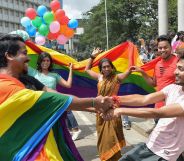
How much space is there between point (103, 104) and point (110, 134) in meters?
2.77

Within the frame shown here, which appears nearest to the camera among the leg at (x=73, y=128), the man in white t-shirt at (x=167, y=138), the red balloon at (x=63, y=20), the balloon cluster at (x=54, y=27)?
the man in white t-shirt at (x=167, y=138)

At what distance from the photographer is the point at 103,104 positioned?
345 cm

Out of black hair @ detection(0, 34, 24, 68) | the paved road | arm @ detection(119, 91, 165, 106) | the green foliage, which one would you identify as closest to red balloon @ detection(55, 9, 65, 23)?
the paved road

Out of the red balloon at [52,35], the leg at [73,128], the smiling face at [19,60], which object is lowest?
the leg at [73,128]

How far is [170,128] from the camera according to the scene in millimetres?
3586

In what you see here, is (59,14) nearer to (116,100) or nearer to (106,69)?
(106,69)

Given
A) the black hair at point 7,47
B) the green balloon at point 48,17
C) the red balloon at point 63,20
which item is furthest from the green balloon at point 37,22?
the black hair at point 7,47

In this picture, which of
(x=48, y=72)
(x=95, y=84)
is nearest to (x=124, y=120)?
(x=95, y=84)

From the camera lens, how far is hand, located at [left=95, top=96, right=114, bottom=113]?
337 centimetres

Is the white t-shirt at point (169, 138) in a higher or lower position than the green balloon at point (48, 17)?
lower

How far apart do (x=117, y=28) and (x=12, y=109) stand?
189 ft

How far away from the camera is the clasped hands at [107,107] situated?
11.1 feet

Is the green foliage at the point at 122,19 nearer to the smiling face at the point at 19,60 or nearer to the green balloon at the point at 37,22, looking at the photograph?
the green balloon at the point at 37,22

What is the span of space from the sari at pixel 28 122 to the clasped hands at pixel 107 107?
28 centimetres
